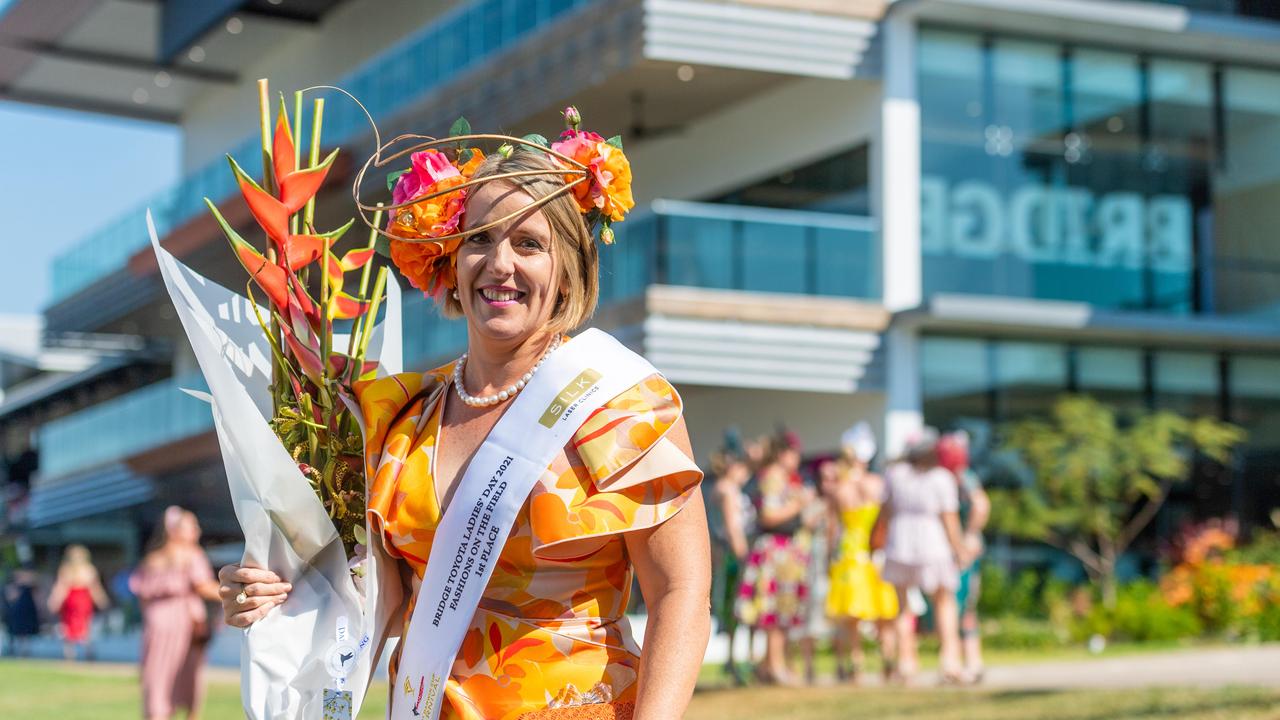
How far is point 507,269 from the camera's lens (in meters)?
2.91

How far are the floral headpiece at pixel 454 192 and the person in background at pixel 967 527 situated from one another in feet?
32.2

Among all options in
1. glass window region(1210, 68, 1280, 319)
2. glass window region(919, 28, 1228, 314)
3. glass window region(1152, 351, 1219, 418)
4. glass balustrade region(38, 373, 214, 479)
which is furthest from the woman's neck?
glass balustrade region(38, 373, 214, 479)

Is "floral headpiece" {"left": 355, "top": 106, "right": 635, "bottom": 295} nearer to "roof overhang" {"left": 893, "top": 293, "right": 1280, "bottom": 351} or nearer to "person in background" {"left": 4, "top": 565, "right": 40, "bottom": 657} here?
"roof overhang" {"left": 893, "top": 293, "right": 1280, "bottom": 351}

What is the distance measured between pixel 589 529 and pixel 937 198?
18.4 metres

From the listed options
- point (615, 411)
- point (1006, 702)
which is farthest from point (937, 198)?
point (615, 411)

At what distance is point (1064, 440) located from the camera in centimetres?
2027

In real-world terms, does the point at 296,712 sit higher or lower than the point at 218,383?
lower

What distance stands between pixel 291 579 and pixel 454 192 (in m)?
0.70

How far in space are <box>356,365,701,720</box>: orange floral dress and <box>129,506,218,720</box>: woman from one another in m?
9.50

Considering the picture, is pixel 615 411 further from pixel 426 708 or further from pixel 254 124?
pixel 254 124

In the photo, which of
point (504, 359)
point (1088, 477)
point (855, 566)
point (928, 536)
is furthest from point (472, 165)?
point (1088, 477)

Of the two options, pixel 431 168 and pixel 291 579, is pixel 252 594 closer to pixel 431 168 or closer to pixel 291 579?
pixel 291 579

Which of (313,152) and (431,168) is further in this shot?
(313,152)

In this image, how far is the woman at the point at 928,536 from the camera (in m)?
12.4
